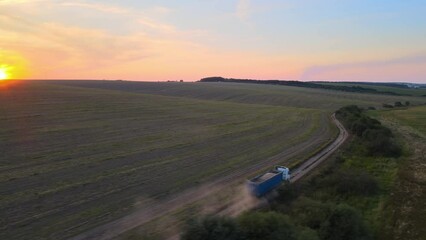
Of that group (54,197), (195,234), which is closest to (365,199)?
(195,234)

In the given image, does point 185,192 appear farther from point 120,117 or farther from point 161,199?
point 120,117

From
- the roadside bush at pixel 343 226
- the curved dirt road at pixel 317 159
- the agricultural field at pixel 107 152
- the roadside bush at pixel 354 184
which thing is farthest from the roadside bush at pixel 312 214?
the curved dirt road at pixel 317 159

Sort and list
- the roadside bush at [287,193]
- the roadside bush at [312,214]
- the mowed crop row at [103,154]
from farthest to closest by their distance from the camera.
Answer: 1. the roadside bush at [287,193]
2. the mowed crop row at [103,154]
3. the roadside bush at [312,214]

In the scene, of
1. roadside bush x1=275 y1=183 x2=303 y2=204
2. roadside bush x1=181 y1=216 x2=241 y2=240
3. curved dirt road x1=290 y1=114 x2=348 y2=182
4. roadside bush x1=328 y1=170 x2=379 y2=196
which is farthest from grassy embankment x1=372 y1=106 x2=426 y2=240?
roadside bush x1=181 y1=216 x2=241 y2=240

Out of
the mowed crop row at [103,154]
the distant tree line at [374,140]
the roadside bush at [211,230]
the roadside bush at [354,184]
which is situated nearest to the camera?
the roadside bush at [211,230]

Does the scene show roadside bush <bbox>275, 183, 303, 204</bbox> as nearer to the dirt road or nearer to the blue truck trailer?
the blue truck trailer

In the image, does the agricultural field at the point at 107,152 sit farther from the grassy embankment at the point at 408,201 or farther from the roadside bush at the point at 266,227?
the grassy embankment at the point at 408,201

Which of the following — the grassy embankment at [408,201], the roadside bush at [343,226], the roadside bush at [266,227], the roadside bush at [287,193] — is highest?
the roadside bush at [266,227]
